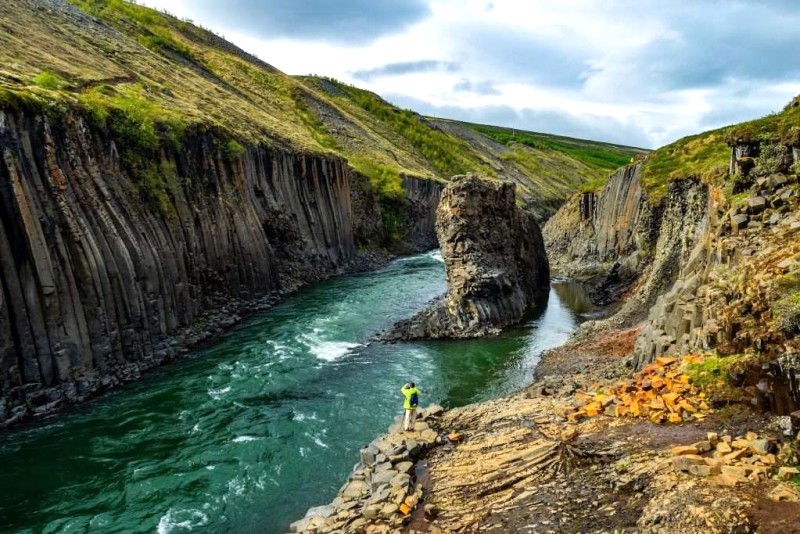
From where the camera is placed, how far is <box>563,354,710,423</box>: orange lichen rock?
12.7m

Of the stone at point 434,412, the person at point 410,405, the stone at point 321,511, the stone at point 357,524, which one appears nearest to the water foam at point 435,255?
the stone at point 434,412

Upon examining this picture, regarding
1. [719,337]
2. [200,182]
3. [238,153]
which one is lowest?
[719,337]

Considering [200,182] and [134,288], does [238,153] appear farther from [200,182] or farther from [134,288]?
[134,288]

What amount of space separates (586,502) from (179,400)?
1771 cm

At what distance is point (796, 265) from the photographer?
1291 centimetres

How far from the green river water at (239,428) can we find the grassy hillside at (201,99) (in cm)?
1353

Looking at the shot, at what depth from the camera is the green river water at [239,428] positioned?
15.1 metres

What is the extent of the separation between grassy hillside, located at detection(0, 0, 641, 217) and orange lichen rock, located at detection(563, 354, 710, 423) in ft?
81.6

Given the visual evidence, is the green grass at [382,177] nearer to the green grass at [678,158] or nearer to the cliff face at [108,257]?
the cliff face at [108,257]

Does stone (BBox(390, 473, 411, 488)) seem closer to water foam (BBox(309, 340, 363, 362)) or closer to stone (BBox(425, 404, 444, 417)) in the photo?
stone (BBox(425, 404, 444, 417))

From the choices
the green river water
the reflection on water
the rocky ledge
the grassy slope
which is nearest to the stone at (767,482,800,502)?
the rocky ledge

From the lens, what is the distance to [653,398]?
524 inches

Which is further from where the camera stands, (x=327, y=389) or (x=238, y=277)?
(x=238, y=277)

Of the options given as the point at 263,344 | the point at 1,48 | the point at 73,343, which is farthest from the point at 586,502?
the point at 1,48
